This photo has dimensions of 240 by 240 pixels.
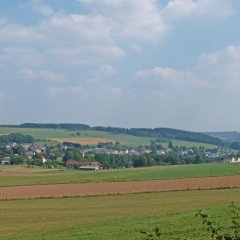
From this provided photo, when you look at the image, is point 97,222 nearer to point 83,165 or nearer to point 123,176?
point 123,176

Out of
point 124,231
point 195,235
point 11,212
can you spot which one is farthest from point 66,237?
point 11,212

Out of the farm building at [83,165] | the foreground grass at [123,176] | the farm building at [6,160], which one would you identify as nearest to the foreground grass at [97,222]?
the foreground grass at [123,176]

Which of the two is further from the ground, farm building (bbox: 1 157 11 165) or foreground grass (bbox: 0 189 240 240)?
foreground grass (bbox: 0 189 240 240)

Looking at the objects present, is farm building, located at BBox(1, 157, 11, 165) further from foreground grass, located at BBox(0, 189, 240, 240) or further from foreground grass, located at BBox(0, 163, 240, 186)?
foreground grass, located at BBox(0, 189, 240, 240)

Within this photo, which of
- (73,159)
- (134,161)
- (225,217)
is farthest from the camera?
(73,159)

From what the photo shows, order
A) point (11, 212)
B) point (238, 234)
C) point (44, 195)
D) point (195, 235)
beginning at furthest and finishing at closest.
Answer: point (44, 195) < point (11, 212) < point (195, 235) < point (238, 234)

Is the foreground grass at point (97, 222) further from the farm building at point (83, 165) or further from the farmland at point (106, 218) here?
the farm building at point (83, 165)

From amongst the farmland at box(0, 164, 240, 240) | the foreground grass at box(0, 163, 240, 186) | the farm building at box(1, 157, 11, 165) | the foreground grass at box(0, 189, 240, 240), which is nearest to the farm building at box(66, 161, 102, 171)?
the farm building at box(1, 157, 11, 165)

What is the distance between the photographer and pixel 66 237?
18812 mm

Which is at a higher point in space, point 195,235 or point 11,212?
point 195,235

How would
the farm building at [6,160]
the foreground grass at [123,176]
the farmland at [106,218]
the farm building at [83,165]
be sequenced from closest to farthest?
the farmland at [106,218], the foreground grass at [123,176], the farm building at [83,165], the farm building at [6,160]

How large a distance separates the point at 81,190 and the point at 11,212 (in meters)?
21.2

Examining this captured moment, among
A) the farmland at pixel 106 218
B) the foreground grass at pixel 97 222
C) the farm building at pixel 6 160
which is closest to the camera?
the foreground grass at pixel 97 222

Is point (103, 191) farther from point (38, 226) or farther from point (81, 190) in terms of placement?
point (38, 226)
